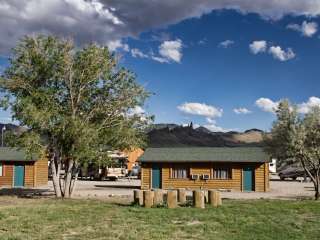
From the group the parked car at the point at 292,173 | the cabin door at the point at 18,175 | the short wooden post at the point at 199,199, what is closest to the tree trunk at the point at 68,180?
the short wooden post at the point at 199,199

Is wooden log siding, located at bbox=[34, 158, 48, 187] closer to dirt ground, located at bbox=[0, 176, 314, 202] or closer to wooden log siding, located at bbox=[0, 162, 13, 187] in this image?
wooden log siding, located at bbox=[0, 162, 13, 187]

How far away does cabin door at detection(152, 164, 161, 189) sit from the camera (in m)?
41.8

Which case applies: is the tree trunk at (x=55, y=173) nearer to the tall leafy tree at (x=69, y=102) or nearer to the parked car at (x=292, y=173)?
the tall leafy tree at (x=69, y=102)

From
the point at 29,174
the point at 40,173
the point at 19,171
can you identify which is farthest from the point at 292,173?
the point at 19,171

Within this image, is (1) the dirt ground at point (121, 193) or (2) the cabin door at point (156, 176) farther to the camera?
(2) the cabin door at point (156, 176)

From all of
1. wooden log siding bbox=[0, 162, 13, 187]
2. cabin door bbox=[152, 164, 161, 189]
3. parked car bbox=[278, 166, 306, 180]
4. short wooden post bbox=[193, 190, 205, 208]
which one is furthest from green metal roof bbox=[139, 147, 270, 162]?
short wooden post bbox=[193, 190, 205, 208]

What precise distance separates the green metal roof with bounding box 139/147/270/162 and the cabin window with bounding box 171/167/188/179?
3.03 ft

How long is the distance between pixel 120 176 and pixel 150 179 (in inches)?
727

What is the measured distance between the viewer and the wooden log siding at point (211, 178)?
39406mm

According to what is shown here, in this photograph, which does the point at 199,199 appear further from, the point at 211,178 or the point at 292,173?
the point at 292,173

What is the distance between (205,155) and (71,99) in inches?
641

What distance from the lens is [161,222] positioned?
653 inches

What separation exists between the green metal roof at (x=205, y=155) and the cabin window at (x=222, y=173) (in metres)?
0.98

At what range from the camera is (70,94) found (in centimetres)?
2870
